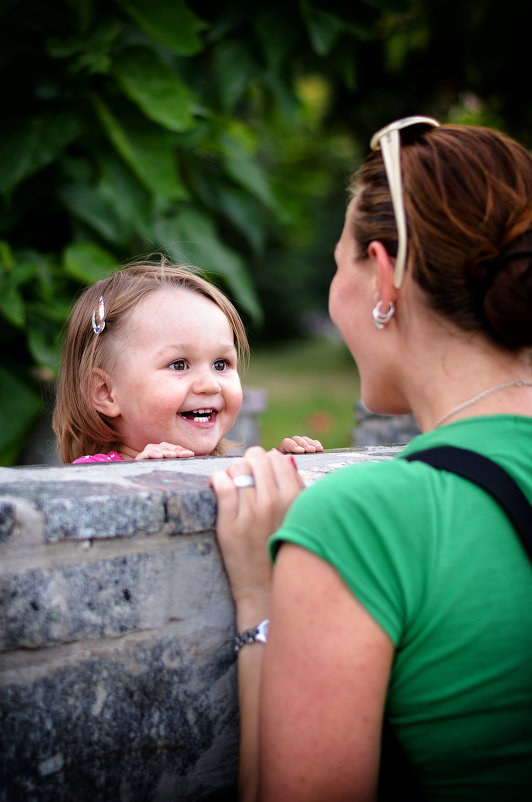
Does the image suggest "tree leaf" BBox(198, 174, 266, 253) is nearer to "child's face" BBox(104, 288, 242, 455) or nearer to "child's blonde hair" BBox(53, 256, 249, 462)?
"child's blonde hair" BBox(53, 256, 249, 462)

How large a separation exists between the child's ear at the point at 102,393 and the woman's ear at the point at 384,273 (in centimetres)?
133

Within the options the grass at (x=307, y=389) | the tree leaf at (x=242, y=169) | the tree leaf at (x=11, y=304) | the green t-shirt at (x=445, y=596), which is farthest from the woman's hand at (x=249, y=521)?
the grass at (x=307, y=389)

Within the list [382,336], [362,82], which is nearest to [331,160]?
[362,82]

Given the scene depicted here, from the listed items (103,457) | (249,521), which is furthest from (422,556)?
(103,457)

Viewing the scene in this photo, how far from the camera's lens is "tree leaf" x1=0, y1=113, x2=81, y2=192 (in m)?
3.30

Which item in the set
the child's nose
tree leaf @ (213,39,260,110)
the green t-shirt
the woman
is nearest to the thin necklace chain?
the woman

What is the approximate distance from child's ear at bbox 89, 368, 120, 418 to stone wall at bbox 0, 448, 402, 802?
1.02 meters

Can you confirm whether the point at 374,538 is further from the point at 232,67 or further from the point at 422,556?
the point at 232,67

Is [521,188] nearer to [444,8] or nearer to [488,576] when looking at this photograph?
[488,576]

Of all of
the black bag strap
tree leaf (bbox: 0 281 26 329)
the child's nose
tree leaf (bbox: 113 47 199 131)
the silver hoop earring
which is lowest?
the black bag strap

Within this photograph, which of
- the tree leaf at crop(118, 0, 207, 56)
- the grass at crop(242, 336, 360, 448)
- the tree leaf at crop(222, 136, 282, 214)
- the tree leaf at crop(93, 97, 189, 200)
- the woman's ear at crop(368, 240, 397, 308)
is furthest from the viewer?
the grass at crop(242, 336, 360, 448)

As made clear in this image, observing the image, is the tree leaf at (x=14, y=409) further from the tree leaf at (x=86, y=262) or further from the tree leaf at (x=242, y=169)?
A: the tree leaf at (x=242, y=169)

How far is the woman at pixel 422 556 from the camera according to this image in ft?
4.32

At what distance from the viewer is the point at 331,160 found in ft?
59.2
